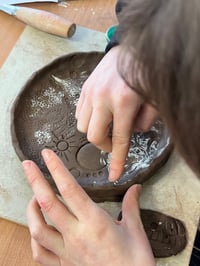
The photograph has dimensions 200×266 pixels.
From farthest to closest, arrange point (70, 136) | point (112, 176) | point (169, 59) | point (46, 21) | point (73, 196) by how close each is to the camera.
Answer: point (46, 21) < point (70, 136) < point (112, 176) < point (73, 196) < point (169, 59)

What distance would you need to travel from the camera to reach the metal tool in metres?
1.06

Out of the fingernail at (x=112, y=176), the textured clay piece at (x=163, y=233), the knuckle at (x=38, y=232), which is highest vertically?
the knuckle at (x=38, y=232)

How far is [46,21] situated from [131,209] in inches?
20.5

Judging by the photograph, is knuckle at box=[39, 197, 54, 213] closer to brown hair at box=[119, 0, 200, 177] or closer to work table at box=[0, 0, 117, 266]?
brown hair at box=[119, 0, 200, 177]

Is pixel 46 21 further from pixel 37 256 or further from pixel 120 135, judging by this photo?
pixel 37 256

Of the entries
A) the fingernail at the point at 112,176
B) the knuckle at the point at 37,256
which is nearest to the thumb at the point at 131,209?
the fingernail at the point at 112,176

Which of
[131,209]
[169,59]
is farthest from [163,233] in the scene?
[169,59]

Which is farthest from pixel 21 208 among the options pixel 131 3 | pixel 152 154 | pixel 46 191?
pixel 131 3

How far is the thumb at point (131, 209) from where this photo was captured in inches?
28.7

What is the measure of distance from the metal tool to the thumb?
1.46ft

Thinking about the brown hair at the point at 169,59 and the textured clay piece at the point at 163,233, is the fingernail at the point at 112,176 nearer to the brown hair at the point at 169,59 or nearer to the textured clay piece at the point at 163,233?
the textured clay piece at the point at 163,233

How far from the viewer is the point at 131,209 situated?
0.75m

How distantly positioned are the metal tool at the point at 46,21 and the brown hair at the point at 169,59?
581 millimetres

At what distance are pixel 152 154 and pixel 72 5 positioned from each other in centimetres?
46
